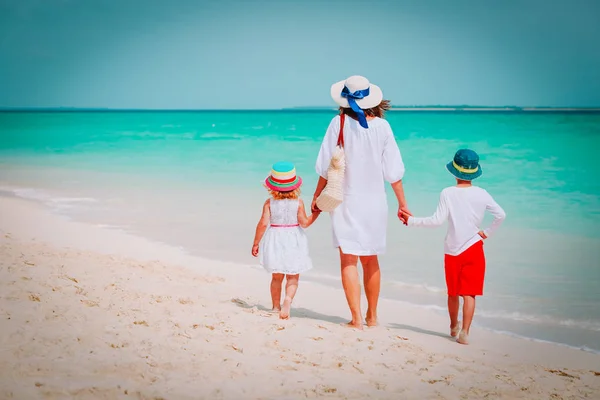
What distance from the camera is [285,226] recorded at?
4.34 m

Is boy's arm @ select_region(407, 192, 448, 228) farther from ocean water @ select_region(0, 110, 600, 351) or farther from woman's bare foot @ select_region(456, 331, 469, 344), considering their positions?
ocean water @ select_region(0, 110, 600, 351)

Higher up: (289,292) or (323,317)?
(289,292)

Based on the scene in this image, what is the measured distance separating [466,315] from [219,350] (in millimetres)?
1666

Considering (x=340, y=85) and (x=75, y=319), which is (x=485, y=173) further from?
(x=75, y=319)

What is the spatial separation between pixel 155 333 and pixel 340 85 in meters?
1.92

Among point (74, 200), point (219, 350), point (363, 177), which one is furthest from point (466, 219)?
point (74, 200)

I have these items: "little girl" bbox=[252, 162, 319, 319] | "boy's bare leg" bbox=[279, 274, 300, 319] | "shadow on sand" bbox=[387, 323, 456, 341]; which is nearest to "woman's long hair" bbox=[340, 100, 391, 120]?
"little girl" bbox=[252, 162, 319, 319]

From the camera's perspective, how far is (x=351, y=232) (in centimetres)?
416

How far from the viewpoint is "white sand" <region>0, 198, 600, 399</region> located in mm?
3078

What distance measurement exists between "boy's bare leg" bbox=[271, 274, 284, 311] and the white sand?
6.2 inches

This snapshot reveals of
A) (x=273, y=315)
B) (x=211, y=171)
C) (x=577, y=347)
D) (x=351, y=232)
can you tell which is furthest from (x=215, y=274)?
(x=211, y=171)

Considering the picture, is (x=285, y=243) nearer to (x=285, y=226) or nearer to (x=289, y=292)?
(x=285, y=226)

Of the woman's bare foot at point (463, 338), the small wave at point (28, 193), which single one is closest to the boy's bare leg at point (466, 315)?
the woman's bare foot at point (463, 338)

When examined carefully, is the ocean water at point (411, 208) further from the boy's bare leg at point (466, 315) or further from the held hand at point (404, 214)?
the held hand at point (404, 214)
